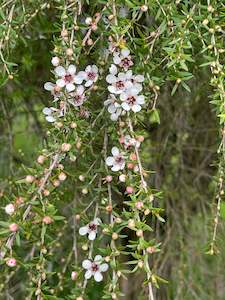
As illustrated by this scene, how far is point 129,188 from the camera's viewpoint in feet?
3.48

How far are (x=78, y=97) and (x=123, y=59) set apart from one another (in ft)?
0.33

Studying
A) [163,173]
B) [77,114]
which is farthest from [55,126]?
[163,173]

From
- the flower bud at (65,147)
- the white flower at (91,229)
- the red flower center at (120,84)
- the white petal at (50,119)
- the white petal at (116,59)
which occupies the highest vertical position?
the white petal at (116,59)

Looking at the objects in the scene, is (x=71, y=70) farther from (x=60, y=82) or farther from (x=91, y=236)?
(x=91, y=236)

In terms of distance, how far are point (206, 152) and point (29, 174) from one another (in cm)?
102

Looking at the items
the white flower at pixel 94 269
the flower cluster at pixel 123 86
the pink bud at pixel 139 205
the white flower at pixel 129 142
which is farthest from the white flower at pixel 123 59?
the white flower at pixel 94 269

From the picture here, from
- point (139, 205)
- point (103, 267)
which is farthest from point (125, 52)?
point (103, 267)

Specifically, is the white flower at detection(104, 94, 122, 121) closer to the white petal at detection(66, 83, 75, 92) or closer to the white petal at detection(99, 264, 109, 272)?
the white petal at detection(66, 83, 75, 92)

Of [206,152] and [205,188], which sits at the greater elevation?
[206,152]

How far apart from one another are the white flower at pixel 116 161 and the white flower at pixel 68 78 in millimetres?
130

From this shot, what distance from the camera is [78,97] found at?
1095mm

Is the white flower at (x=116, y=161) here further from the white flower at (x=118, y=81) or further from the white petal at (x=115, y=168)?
the white flower at (x=118, y=81)

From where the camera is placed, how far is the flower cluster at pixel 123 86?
1.07 meters

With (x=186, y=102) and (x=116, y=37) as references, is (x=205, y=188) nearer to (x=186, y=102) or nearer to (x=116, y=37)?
(x=186, y=102)
